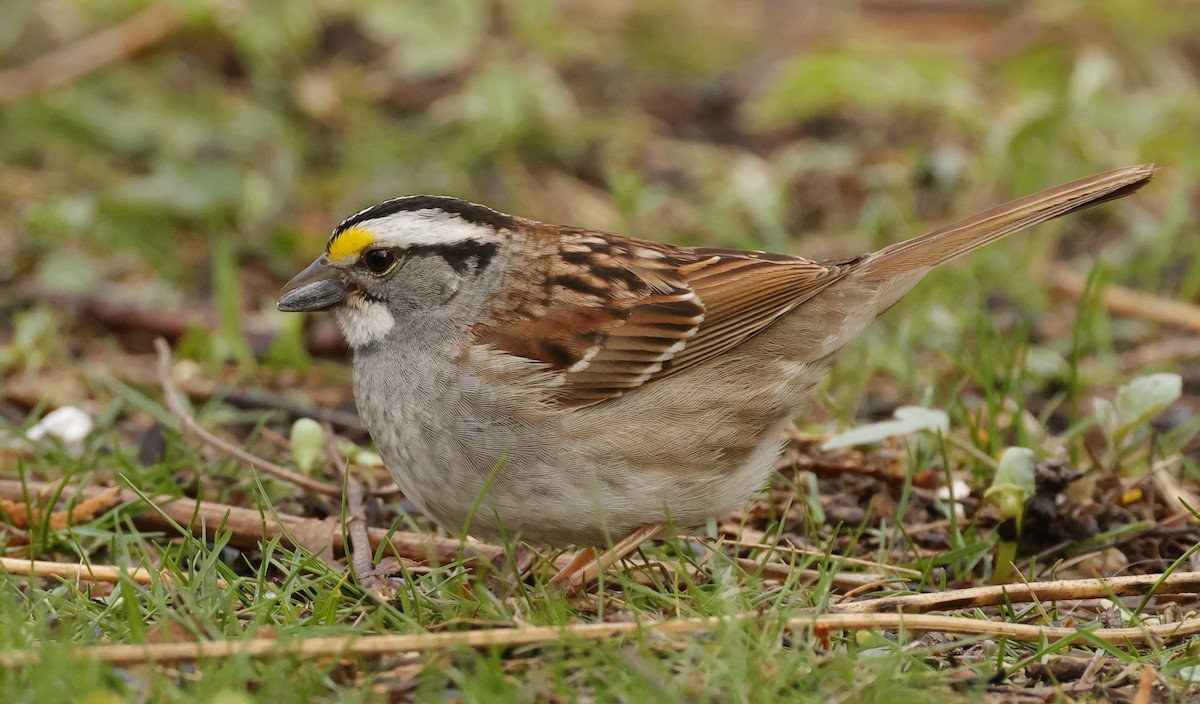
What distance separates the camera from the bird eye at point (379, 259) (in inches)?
169

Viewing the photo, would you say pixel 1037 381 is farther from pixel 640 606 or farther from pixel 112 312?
pixel 112 312

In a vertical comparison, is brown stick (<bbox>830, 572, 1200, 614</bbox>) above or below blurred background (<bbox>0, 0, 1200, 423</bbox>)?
below

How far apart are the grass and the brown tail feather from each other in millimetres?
500

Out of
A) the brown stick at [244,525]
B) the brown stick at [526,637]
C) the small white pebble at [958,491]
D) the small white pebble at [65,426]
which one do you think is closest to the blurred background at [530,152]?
the small white pebble at [65,426]

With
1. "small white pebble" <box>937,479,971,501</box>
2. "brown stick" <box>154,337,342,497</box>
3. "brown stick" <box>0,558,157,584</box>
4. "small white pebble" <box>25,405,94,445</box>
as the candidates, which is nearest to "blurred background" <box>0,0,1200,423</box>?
"small white pebble" <box>25,405,94,445</box>

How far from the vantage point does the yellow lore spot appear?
4.24 m

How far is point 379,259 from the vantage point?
4293 millimetres

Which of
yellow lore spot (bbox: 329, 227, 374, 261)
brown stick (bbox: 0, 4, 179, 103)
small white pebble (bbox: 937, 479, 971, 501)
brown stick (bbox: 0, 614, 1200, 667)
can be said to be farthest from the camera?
brown stick (bbox: 0, 4, 179, 103)

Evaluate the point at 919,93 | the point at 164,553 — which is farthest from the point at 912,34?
the point at 164,553

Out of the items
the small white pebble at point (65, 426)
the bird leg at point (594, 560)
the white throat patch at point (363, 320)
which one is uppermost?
the white throat patch at point (363, 320)

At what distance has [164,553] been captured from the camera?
3729 mm

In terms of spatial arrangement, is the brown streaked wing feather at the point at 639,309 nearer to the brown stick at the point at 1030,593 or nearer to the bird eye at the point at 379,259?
the bird eye at the point at 379,259

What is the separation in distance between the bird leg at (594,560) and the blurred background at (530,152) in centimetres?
145

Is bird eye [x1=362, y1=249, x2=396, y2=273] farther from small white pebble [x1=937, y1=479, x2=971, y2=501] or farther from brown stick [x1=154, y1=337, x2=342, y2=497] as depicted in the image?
small white pebble [x1=937, y1=479, x2=971, y2=501]
